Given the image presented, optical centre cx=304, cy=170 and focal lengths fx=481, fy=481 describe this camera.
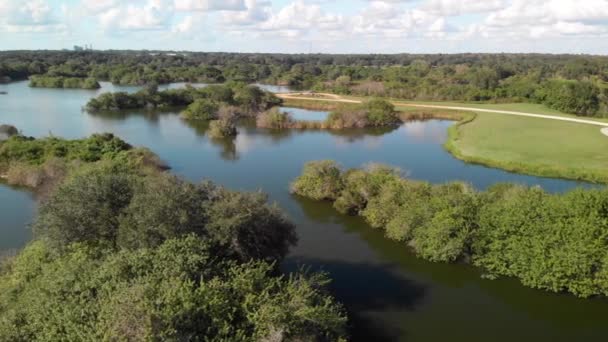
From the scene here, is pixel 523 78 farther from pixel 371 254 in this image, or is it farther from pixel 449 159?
pixel 371 254

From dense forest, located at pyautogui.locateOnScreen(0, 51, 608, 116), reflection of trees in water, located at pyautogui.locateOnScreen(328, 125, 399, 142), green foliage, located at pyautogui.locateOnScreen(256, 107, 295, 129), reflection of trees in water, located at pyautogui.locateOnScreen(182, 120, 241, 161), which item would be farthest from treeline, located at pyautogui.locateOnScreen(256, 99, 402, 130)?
dense forest, located at pyautogui.locateOnScreen(0, 51, 608, 116)

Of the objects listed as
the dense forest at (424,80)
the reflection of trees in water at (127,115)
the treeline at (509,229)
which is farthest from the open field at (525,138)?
the reflection of trees in water at (127,115)

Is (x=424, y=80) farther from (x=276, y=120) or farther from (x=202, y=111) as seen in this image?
(x=202, y=111)

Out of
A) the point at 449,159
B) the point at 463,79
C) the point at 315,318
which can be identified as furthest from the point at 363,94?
the point at 315,318

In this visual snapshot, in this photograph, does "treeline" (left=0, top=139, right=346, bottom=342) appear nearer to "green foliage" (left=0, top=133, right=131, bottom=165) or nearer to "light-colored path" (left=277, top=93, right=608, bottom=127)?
"green foliage" (left=0, top=133, right=131, bottom=165)

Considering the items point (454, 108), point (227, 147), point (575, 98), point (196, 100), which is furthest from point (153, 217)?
point (575, 98)

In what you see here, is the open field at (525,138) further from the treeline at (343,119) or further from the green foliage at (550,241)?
the green foliage at (550,241)
